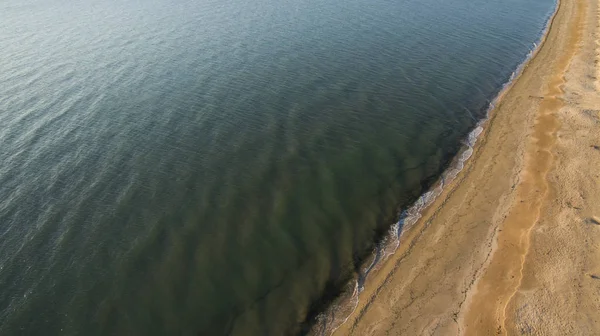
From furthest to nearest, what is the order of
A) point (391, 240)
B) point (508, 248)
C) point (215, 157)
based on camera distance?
point (215, 157) < point (391, 240) < point (508, 248)

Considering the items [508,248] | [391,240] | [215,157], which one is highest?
[215,157]

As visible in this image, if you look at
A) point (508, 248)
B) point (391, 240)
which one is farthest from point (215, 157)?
point (508, 248)

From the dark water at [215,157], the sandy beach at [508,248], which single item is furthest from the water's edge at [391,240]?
the dark water at [215,157]

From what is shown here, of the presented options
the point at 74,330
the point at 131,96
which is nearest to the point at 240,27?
the point at 131,96

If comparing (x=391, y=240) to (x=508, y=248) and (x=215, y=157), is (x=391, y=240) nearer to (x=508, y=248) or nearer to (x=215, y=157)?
(x=508, y=248)

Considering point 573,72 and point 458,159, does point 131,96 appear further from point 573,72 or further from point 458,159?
point 573,72

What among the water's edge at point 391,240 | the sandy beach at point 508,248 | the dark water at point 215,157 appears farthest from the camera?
the dark water at point 215,157

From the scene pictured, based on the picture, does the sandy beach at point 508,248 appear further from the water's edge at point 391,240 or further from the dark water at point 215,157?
the dark water at point 215,157
